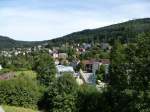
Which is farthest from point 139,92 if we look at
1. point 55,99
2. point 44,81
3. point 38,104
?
point 44,81

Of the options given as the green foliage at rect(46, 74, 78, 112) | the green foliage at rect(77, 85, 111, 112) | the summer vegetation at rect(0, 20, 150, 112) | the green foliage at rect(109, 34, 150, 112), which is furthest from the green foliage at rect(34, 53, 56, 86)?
the green foliage at rect(109, 34, 150, 112)

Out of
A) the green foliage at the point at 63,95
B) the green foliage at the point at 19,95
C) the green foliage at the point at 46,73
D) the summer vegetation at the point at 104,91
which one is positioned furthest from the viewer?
the green foliage at the point at 46,73

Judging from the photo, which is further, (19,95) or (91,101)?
(19,95)

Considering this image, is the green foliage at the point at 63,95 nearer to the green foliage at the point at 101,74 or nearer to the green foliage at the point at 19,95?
the green foliage at the point at 19,95

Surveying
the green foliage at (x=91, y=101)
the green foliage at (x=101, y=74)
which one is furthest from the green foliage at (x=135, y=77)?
the green foliage at (x=101, y=74)

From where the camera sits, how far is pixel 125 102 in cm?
3394

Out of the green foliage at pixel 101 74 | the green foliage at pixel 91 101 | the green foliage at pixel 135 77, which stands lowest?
the green foliage at pixel 101 74

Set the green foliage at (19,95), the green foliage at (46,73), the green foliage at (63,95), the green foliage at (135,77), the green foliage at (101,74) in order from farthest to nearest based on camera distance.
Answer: the green foliage at (101,74) → the green foliage at (46,73) → the green foliage at (19,95) → the green foliage at (63,95) → the green foliage at (135,77)

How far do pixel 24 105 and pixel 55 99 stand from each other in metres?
5.37

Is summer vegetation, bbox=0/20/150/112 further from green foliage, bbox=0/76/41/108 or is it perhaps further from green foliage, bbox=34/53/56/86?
green foliage, bbox=34/53/56/86

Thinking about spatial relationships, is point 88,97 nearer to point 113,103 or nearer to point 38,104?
point 113,103

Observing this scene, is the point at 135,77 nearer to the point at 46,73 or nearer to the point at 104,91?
the point at 104,91

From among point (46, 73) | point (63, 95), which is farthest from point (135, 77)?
point (46, 73)

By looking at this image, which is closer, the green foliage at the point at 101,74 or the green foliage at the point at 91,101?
the green foliage at the point at 91,101
